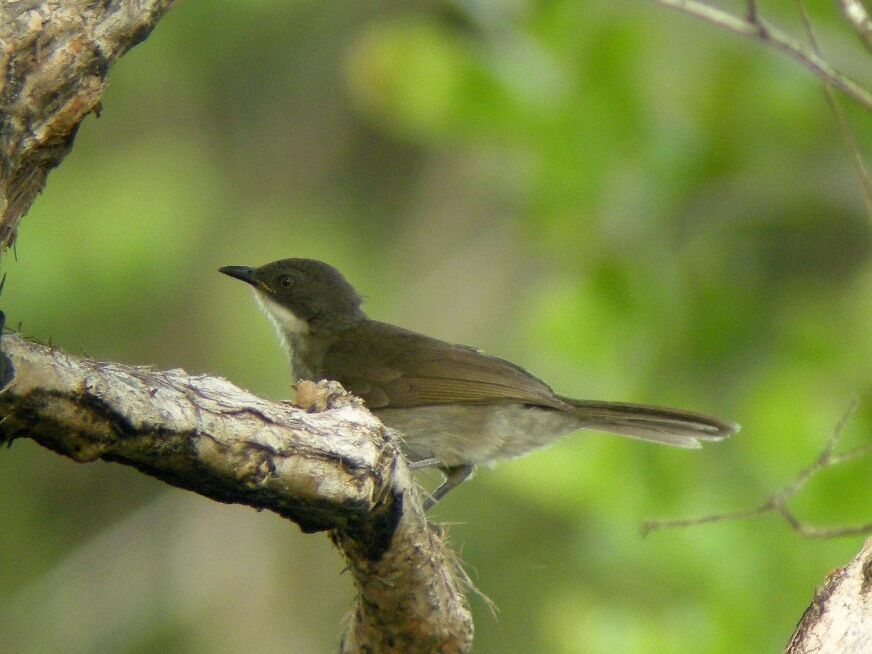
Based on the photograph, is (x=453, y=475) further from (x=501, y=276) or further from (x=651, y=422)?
(x=501, y=276)

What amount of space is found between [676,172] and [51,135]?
518 cm

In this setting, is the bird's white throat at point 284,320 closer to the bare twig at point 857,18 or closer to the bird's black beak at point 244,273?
the bird's black beak at point 244,273

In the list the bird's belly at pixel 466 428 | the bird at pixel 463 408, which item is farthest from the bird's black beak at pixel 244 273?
the bird's belly at pixel 466 428

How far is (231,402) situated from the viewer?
3090 millimetres

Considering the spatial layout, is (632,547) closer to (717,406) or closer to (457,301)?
(717,406)

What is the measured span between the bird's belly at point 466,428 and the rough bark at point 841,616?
8.41 ft

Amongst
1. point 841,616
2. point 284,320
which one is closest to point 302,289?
point 284,320

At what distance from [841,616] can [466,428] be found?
8.76ft

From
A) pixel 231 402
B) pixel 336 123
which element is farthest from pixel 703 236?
pixel 231 402

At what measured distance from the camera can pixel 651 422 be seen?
5855 millimetres

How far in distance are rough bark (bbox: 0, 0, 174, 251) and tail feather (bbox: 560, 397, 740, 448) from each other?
3.26m

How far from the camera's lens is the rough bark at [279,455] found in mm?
2684

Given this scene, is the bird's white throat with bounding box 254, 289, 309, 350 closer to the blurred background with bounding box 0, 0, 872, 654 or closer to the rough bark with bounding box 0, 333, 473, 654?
the blurred background with bounding box 0, 0, 872, 654

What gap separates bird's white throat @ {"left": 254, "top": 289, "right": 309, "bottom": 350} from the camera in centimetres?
649
